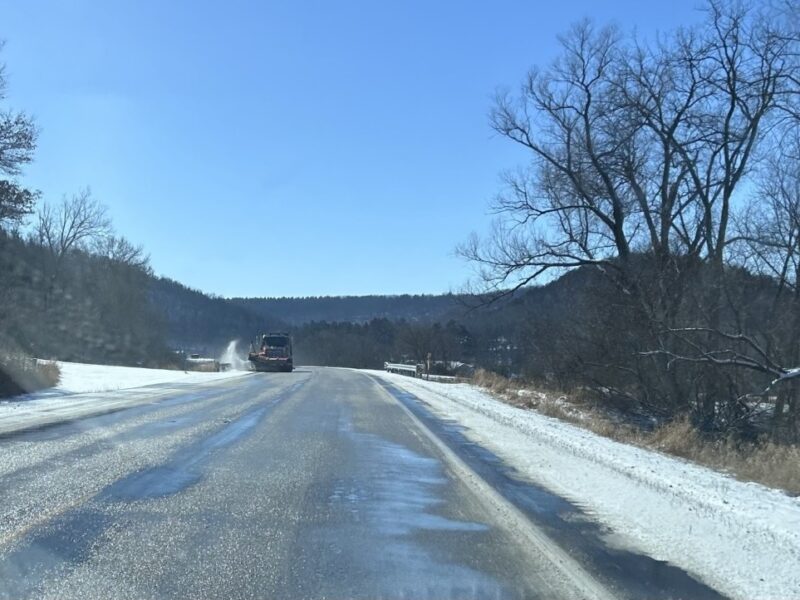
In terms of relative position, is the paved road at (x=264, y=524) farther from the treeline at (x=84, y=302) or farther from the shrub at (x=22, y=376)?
the treeline at (x=84, y=302)

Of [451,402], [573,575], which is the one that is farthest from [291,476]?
[451,402]

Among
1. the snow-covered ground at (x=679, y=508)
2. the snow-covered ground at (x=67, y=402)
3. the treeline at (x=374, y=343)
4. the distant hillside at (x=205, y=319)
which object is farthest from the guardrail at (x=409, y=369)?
the distant hillside at (x=205, y=319)

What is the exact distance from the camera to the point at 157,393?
25953 mm

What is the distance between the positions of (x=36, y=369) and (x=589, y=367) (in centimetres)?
1979

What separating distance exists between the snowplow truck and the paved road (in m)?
46.0

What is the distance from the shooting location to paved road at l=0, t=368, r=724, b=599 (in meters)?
5.56

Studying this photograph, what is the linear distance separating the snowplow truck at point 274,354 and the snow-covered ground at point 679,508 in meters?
46.1

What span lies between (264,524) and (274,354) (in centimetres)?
5308

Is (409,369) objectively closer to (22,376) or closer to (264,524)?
(22,376)

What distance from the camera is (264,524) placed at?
728 cm

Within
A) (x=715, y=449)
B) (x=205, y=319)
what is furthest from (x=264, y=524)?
(x=205, y=319)

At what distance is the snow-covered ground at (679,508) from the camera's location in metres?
6.22

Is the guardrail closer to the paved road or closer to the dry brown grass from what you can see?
the dry brown grass

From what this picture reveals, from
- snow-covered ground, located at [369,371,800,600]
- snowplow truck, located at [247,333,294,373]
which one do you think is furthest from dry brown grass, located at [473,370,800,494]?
snowplow truck, located at [247,333,294,373]
